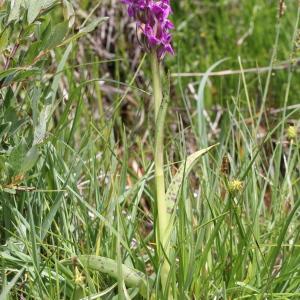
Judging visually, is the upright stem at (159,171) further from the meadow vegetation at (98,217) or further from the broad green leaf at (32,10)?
the broad green leaf at (32,10)

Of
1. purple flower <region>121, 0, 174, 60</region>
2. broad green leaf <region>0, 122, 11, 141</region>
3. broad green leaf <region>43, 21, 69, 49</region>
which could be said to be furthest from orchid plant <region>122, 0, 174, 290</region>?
broad green leaf <region>0, 122, 11, 141</region>

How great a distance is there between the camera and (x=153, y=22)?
1504mm

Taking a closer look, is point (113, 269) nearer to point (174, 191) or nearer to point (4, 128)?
point (174, 191)

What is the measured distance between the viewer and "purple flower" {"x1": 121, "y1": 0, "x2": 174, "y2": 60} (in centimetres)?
149

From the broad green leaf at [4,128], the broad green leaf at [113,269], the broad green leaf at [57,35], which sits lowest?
the broad green leaf at [113,269]

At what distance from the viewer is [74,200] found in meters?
1.77

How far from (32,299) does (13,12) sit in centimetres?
61

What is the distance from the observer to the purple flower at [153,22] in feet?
4.88

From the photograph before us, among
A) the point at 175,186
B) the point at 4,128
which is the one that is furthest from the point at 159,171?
the point at 4,128

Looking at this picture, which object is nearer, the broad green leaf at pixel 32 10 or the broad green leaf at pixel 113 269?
the broad green leaf at pixel 113 269

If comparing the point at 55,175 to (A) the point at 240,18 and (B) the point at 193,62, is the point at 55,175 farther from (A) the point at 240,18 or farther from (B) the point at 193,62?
(A) the point at 240,18

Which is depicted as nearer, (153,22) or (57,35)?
(153,22)

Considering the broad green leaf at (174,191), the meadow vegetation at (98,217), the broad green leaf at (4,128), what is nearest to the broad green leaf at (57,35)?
the meadow vegetation at (98,217)

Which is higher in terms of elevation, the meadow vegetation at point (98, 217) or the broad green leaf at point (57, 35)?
the broad green leaf at point (57, 35)
